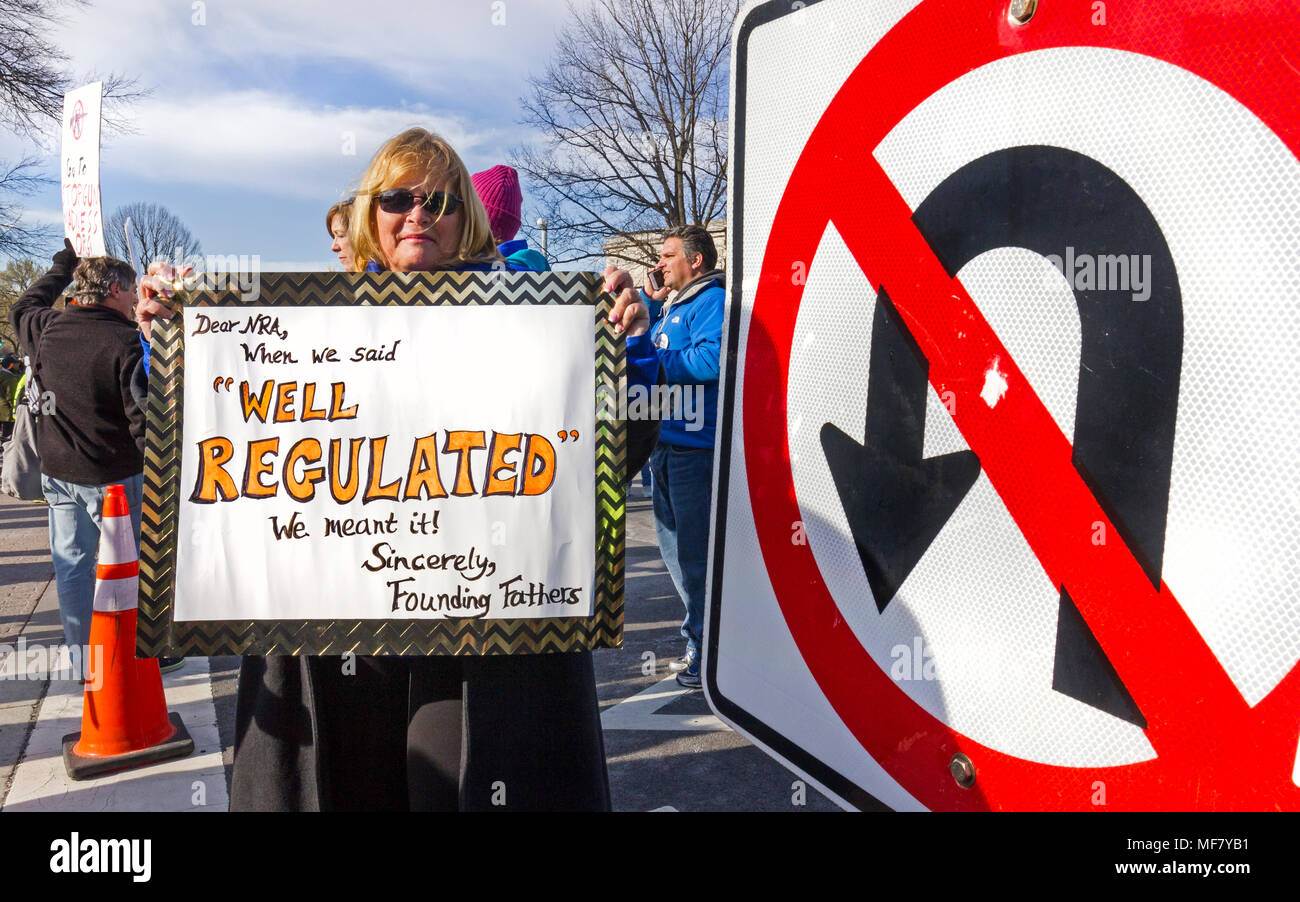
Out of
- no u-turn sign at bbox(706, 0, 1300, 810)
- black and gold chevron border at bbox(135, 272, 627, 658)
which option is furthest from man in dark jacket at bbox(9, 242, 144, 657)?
no u-turn sign at bbox(706, 0, 1300, 810)

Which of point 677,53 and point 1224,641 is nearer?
point 1224,641

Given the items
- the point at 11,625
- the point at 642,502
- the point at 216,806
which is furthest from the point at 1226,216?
the point at 642,502

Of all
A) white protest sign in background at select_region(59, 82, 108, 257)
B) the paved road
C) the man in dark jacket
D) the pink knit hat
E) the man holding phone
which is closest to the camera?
the paved road

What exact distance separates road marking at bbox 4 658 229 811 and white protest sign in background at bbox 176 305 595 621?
228cm

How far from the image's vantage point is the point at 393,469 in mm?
1753

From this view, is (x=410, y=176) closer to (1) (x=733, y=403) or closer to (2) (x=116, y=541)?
(1) (x=733, y=403)

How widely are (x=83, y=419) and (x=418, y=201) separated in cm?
379

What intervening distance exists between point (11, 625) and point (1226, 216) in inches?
293

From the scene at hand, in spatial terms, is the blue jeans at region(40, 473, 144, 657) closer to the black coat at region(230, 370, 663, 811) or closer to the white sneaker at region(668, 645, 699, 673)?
the white sneaker at region(668, 645, 699, 673)

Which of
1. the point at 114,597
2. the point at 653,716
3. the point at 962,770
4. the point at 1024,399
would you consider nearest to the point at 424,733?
the point at 962,770

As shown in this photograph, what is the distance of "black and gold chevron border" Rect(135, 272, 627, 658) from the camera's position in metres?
1.71

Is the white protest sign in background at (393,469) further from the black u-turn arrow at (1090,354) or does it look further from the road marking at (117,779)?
the road marking at (117,779)
